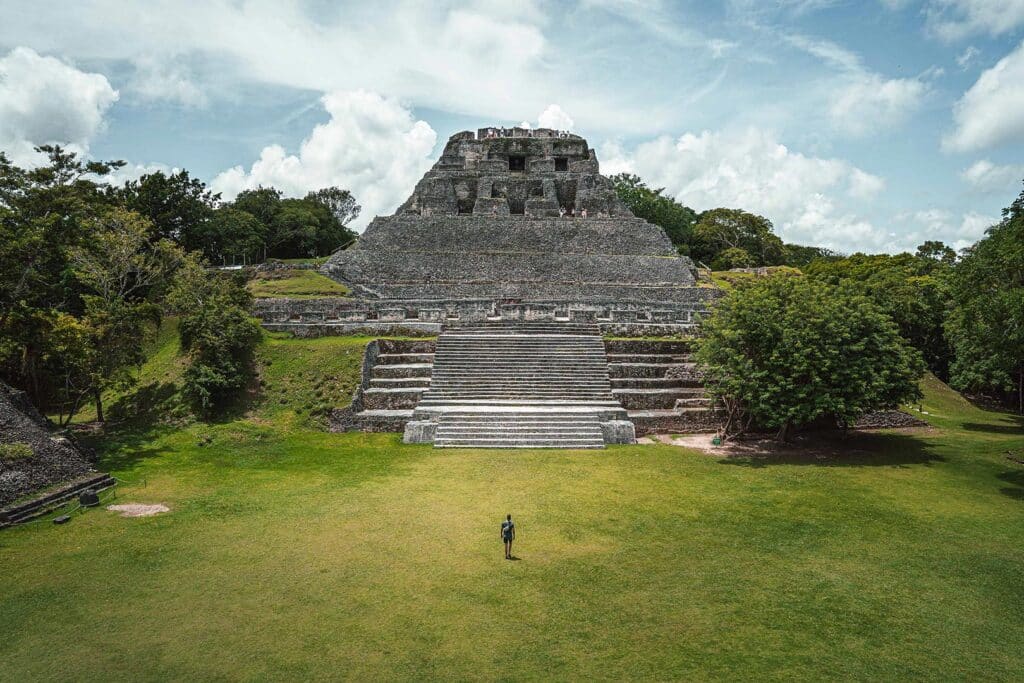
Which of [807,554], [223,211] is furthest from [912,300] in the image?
[223,211]

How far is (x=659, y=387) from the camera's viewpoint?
1834cm

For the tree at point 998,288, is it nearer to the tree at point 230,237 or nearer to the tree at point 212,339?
the tree at point 212,339

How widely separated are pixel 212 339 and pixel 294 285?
11249 millimetres

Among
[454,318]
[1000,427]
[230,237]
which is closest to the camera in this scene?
[1000,427]

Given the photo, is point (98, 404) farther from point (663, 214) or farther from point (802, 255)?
point (802, 255)

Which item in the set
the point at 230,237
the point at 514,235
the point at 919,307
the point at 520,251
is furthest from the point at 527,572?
the point at 230,237

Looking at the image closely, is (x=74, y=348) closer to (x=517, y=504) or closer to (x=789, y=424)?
(x=517, y=504)

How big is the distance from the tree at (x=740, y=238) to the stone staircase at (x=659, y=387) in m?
31.6

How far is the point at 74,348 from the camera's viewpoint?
15.3 m

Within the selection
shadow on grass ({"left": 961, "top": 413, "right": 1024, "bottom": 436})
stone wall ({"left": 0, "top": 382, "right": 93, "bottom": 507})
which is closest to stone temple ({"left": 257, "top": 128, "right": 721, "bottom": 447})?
stone wall ({"left": 0, "top": 382, "right": 93, "bottom": 507})

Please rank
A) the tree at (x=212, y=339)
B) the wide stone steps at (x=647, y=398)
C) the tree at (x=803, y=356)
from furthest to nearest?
the wide stone steps at (x=647, y=398)
the tree at (x=212, y=339)
the tree at (x=803, y=356)

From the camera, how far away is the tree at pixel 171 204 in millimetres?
32844

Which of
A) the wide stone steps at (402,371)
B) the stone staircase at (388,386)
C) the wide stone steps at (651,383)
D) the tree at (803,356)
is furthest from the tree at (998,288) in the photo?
the wide stone steps at (402,371)

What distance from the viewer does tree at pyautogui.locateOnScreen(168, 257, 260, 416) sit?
16688 mm
